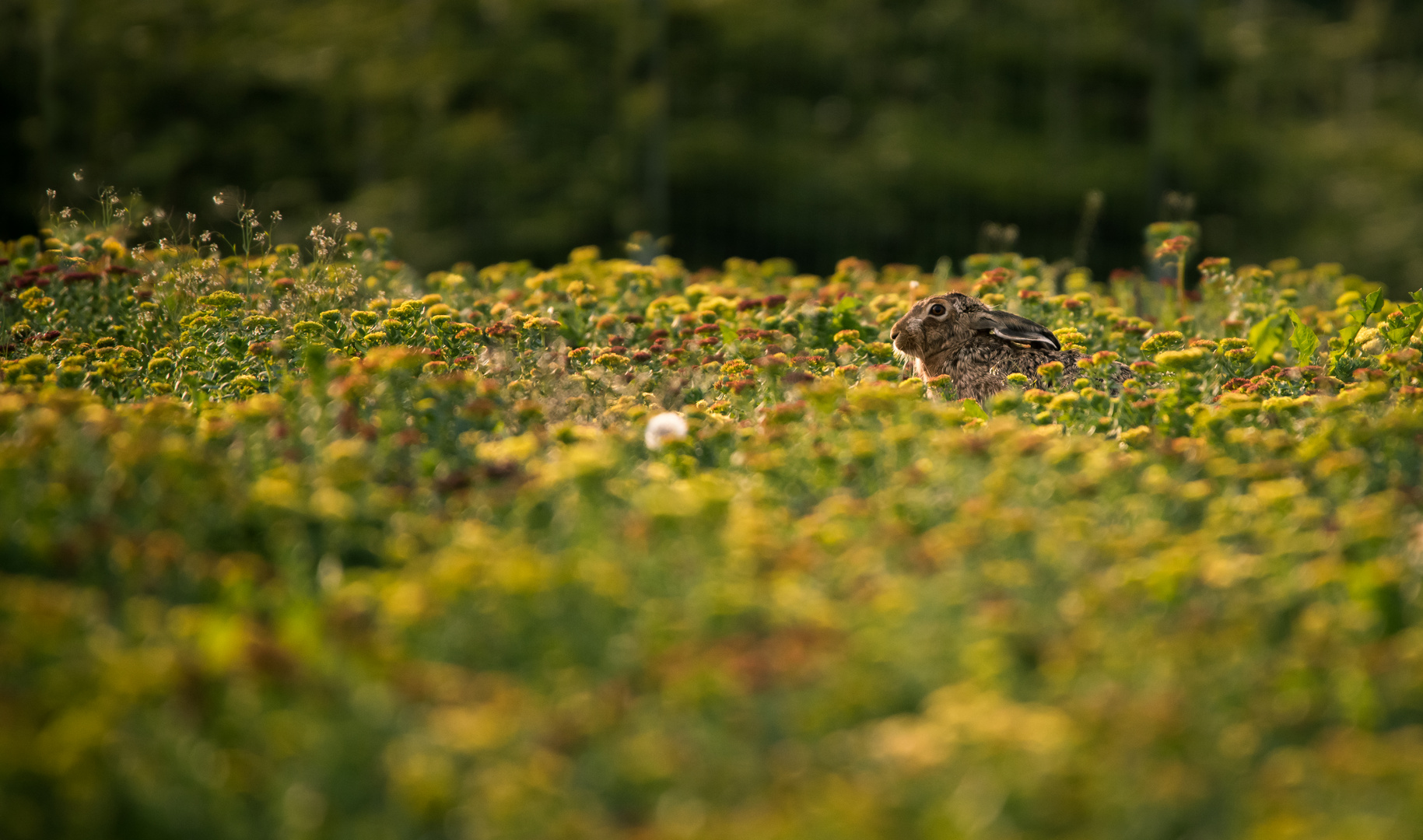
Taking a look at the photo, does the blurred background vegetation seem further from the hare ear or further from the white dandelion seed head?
the white dandelion seed head

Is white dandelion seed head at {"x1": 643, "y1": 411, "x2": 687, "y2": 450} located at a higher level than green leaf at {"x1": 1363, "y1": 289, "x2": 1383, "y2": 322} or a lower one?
lower

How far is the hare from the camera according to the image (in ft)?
20.2

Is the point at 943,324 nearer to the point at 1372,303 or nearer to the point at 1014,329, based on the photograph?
the point at 1014,329

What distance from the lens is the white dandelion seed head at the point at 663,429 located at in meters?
4.63

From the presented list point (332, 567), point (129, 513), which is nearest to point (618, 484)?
point (332, 567)

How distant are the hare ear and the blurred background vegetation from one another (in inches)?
435

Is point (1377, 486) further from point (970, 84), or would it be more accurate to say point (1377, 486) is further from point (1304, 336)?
point (970, 84)

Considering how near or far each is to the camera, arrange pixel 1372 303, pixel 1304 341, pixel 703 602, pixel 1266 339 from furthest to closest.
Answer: pixel 1372 303, pixel 1304 341, pixel 1266 339, pixel 703 602

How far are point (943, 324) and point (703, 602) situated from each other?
3293 mm

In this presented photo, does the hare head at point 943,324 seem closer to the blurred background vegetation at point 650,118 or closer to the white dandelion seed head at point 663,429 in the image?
the white dandelion seed head at point 663,429

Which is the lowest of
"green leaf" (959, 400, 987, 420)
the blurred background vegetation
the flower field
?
the flower field

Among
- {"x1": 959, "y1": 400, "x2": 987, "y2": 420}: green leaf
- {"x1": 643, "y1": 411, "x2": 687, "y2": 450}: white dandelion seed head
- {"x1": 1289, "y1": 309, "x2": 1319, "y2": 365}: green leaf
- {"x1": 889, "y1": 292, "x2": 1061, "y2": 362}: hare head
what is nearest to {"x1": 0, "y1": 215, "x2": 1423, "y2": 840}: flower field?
{"x1": 643, "y1": 411, "x2": 687, "y2": 450}: white dandelion seed head

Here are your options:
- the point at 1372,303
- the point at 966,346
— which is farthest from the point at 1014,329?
the point at 1372,303

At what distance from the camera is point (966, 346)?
6.29 meters
